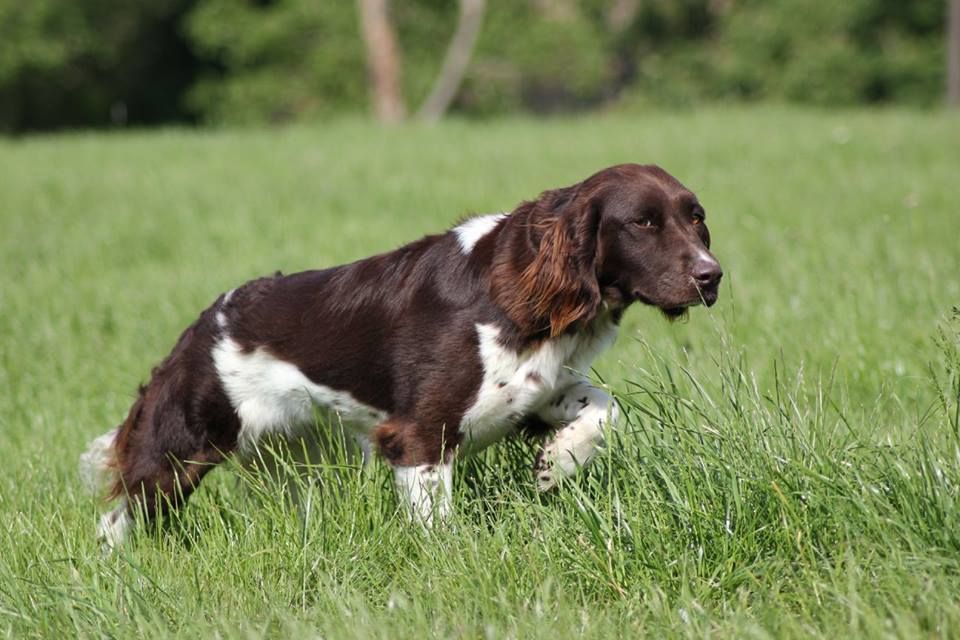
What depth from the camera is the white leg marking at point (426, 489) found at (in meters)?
3.89

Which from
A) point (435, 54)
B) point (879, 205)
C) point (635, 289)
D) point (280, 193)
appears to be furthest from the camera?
point (435, 54)

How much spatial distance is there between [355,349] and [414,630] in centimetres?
138

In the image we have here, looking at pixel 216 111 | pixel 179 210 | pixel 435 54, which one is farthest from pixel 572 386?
pixel 216 111

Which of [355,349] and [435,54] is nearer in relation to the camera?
[355,349]

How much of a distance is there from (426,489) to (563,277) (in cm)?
82

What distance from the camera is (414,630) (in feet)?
10.5

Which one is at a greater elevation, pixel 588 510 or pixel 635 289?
pixel 635 289

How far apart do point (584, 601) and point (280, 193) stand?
11553 mm

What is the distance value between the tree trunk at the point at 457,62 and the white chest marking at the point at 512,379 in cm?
3162

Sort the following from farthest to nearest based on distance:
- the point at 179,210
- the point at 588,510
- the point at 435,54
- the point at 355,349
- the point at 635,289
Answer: the point at 435,54 < the point at 179,210 < the point at 355,349 < the point at 635,289 < the point at 588,510

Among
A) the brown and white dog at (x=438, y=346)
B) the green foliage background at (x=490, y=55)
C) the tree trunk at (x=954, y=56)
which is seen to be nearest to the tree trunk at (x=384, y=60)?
the green foliage background at (x=490, y=55)

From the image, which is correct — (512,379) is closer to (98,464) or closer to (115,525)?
(115,525)

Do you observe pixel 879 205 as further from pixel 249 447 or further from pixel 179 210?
pixel 249 447

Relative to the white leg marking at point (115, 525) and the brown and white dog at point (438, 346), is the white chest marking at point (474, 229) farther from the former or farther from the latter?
the white leg marking at point (115, 525)
